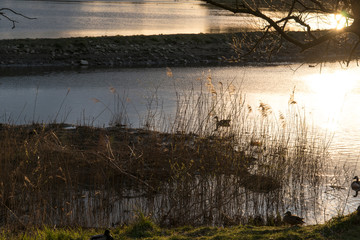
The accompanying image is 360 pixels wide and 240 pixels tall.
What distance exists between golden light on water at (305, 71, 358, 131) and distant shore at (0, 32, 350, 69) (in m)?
2.18

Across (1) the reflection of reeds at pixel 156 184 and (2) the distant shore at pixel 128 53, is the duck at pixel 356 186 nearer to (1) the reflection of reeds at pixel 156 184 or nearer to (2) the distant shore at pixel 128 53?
(1) the reflection of reeds at pixel 156 184

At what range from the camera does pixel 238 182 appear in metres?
7.20

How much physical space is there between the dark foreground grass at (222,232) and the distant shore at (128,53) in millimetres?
15311

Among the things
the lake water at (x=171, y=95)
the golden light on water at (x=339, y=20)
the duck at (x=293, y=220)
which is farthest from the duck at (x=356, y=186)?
A: the golden light on water at (x=339, y=20)

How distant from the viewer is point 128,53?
2247 cm

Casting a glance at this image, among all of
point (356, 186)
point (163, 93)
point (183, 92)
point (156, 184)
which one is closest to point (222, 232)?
point (156, 184)

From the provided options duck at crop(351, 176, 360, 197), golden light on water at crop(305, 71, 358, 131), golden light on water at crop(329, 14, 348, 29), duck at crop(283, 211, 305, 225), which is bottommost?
duck at crop(283, 211, 305, 225)

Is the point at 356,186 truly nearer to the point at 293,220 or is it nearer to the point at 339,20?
the point at 293,220

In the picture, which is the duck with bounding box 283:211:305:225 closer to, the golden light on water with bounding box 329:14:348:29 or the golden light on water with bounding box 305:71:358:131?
the golden light on water with bounding box 329:14:348:29

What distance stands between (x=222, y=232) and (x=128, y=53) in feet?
58.9

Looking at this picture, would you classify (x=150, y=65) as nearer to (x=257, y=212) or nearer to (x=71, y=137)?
(x=71, y=137)

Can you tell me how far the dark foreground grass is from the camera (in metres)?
4.91

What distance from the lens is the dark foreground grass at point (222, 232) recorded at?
4.91 metres

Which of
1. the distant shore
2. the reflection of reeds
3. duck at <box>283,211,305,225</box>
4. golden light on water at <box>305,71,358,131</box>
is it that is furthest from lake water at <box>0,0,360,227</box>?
the distant shore
